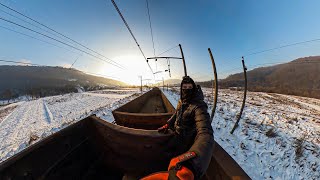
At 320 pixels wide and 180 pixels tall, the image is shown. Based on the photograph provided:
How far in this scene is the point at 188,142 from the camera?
2.07 metres

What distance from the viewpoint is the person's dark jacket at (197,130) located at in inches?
44.2

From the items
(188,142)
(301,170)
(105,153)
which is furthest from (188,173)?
(301,170)

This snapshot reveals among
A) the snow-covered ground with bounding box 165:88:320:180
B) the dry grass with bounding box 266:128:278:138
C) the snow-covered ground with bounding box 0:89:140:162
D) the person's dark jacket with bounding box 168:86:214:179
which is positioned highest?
the person's dark jacket with bounding box 168:86:214:179

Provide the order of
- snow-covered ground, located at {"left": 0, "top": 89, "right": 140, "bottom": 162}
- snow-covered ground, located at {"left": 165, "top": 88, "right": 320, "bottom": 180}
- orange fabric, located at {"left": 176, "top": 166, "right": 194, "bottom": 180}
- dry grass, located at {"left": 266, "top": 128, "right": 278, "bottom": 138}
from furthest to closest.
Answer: snow-covered ground, located at {"left": 0, "top": 89, "right": 140, "bottom": 162} < dry grass, located at {"left": 266, "top": 128, "right": 278, "bottom": 138} < snow-covered ground, located at {"left": 165, "top": 88, "right": 320, "bottom": 180} < orange fabric, located at {"left": 176, "top": 166, "right": 194, "bottom": 180}

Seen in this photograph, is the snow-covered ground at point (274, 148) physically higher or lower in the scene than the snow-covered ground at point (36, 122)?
higher

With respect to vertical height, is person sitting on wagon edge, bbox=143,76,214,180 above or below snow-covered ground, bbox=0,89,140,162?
above

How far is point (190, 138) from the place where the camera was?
6.75 ft

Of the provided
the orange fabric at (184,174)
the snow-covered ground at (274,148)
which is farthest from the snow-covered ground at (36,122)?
the orange fabric at (184,174)

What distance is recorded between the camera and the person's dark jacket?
1.12m

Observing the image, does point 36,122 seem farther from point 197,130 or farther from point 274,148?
point 274,148

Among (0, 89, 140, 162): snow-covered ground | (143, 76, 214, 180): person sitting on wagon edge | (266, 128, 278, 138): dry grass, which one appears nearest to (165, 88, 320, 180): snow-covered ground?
(266, 128, 278, 138): dry grass

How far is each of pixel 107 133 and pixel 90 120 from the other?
569 millimetres

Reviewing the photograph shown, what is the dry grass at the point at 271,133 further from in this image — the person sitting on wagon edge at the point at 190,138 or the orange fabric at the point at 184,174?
the orange fabric at the point at 184,174

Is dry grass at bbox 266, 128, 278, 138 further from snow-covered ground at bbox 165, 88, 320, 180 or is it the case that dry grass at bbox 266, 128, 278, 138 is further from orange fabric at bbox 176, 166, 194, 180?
orange fabric at bbox 176, 166, 194, 180
